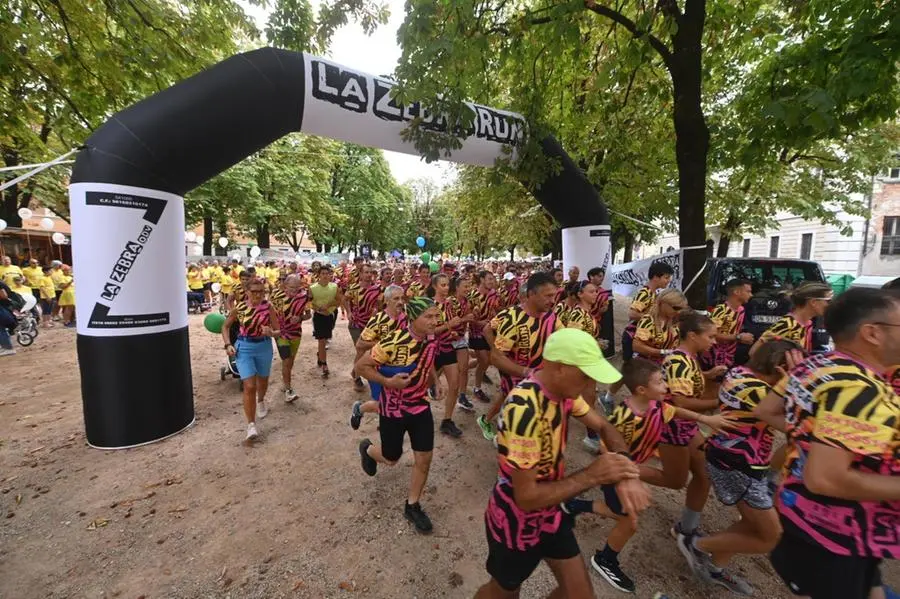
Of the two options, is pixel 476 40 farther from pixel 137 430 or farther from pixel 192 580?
→ pixel 137 430

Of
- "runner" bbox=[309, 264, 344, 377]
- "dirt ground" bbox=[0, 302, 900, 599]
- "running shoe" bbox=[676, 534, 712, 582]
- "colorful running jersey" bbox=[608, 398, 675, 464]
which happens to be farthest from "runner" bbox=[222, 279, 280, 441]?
"running shoe" bbox=[676, 534, 712, 582]

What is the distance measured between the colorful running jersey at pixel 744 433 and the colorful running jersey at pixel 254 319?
5061 millimetres

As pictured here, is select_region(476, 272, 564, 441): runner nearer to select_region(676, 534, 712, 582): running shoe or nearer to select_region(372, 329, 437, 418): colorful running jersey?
select_region(372, 329, 437, 418): colorful running jersey

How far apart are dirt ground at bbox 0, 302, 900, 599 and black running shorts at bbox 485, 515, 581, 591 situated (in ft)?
3.66

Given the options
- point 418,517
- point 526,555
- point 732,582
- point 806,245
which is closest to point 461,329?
point 418,517

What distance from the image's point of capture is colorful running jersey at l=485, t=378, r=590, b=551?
6.05 feet

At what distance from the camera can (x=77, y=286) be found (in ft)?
15.1

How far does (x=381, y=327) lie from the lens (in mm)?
3992

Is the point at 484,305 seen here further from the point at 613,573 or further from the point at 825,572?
the point at 825,572

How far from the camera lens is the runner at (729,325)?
16.9 feet

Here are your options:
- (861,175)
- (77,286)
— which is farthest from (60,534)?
(861,175)

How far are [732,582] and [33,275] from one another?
18.5m

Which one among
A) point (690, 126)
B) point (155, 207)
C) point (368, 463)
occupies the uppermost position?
point (690, 126)

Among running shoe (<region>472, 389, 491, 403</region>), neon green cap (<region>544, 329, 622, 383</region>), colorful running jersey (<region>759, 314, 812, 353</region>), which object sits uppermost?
neon green cap (<region>544, 329, 622, 383</region>)
